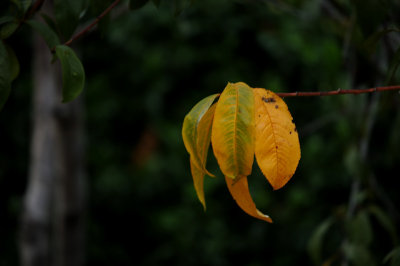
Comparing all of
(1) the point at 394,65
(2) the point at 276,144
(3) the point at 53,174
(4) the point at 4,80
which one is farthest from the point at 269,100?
(3) the point at 53,174

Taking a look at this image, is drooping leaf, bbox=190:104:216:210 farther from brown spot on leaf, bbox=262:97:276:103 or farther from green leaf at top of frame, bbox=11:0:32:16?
green leaf at top of frame, bbox=11:0:32:16

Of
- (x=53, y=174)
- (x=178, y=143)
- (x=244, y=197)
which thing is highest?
(x=244, y=197)

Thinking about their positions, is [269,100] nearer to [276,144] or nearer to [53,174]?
[276,144]

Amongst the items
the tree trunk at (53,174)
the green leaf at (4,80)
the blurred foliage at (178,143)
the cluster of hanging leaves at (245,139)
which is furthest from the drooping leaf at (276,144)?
the blurred foliage at (178,143)

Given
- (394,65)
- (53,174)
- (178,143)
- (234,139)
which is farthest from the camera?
(178,143)

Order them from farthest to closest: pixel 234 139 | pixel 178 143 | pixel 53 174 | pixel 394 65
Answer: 1. pixel 178 143
2. pixel 53 174
3. pixel 394 65
4. pixel 234 139

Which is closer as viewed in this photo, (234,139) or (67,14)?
(234,139)

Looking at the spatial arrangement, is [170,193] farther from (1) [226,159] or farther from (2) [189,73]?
(1) [226,159]

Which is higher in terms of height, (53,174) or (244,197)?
(244,197)
